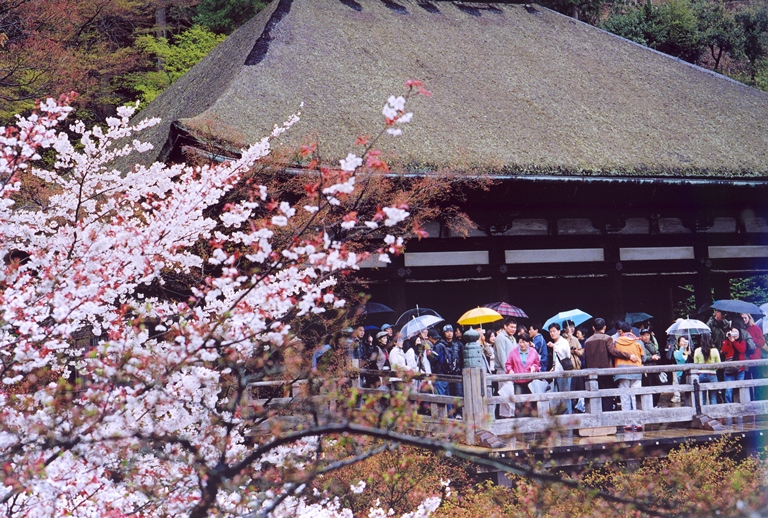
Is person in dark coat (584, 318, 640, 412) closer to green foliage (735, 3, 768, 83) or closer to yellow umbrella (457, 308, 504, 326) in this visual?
yellow umbrella (457, 308, 504, 326)

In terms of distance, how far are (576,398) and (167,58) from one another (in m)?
15.2

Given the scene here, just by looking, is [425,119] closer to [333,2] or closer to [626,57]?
[333,2]

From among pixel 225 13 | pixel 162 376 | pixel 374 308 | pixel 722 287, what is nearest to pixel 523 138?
pixel 374 308

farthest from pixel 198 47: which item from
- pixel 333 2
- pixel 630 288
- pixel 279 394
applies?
pixel 279 394

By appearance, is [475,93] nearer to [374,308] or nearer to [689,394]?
[374,308]

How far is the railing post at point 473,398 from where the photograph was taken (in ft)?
26.0

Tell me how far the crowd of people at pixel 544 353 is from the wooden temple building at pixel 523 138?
202 centimetres

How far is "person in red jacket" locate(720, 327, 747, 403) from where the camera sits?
9.83 metres

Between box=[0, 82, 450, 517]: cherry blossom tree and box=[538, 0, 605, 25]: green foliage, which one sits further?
box=[538, 0, 605, 25]: green foliage

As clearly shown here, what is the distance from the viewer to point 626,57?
16172mm

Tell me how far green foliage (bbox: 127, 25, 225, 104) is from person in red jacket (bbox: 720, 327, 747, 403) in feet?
47.5

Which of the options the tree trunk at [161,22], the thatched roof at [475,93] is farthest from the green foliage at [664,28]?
the tree trunk at [161,22]

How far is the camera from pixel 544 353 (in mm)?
9414

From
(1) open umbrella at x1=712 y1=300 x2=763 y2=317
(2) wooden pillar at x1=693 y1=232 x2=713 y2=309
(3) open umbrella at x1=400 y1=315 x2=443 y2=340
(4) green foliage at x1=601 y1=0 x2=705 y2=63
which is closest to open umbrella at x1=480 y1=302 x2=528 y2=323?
(3) open umbrella at x1=400 y1=315 x2=443 y2=340
